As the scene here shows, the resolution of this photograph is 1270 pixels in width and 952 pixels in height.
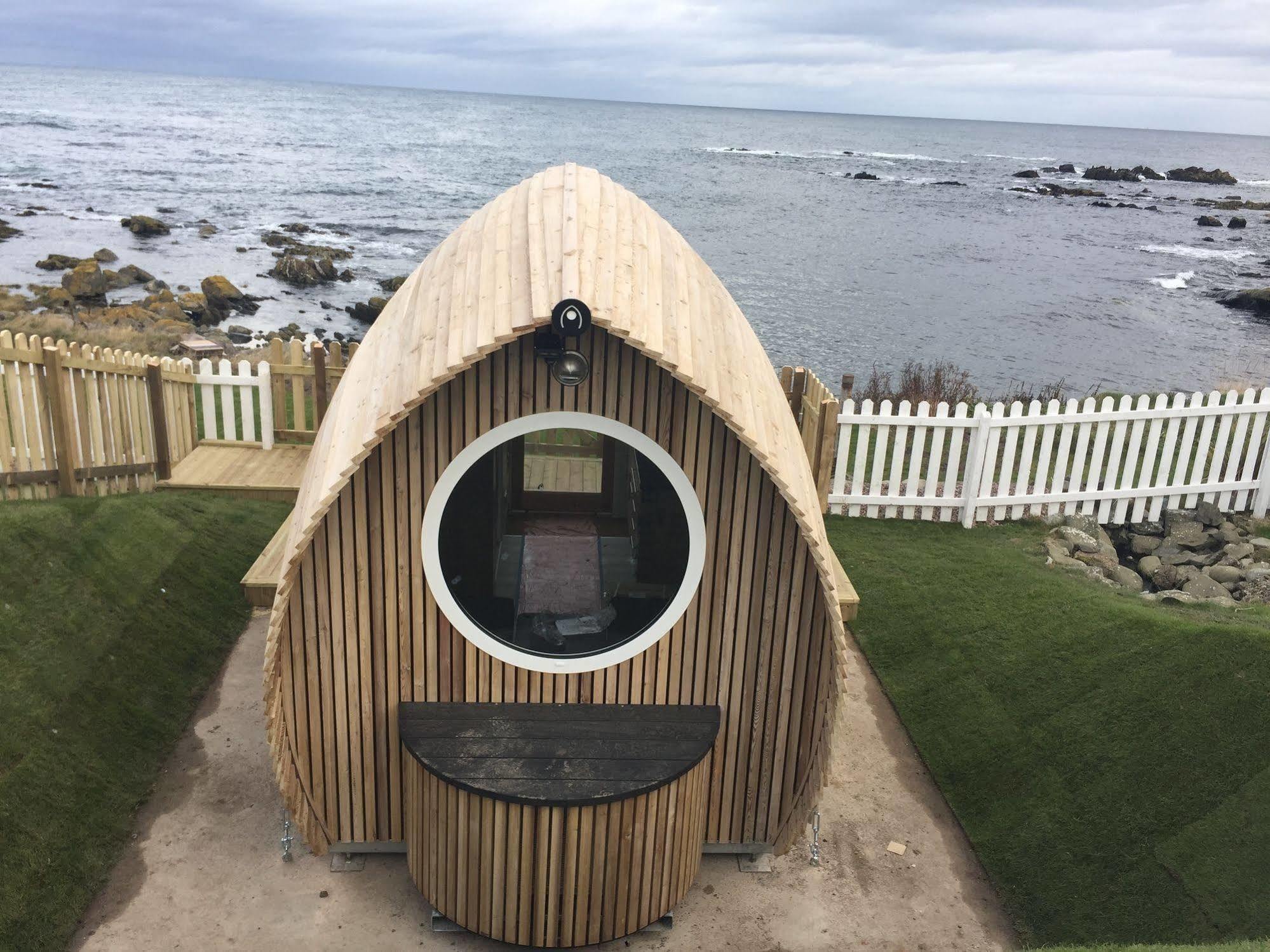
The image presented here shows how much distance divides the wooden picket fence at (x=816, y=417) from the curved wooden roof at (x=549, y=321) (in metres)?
2.52

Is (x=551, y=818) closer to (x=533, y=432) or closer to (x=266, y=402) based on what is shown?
(x=533, y=432)

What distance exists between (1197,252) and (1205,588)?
5075cm

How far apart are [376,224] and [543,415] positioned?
162ft

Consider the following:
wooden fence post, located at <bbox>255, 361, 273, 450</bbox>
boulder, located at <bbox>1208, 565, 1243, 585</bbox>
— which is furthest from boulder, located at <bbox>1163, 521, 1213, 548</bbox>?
wooden fence post, located at <bbox>255, 361, 273, 450</bbox>

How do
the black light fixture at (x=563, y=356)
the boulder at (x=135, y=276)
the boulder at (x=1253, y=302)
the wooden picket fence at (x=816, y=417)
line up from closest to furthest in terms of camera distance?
the black light fixture at (x=563, y=356)
the wooden picket fence at (x=816, y=417)
the boulder at (x=135, y=276)
the boulder at (x=1253, y=302)

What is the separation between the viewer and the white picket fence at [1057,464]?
35.5 feet

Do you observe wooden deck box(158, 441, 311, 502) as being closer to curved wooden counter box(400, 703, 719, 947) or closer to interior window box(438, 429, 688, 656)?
interior window box(438, 429, 688, 656)

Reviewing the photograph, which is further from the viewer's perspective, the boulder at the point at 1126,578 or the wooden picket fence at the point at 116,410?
the boulder at the point at 1126,578

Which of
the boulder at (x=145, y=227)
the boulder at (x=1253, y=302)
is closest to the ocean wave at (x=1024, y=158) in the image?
the boulder at (x=1253, y=302)

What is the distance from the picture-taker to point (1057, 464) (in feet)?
36.8

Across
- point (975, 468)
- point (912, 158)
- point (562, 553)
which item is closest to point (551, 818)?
point (562, 553)

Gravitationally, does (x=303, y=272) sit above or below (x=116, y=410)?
below

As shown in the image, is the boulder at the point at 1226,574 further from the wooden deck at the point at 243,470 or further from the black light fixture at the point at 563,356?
the wooden deck at the point at 243,470

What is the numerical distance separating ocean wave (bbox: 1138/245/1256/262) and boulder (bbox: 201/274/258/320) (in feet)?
147
